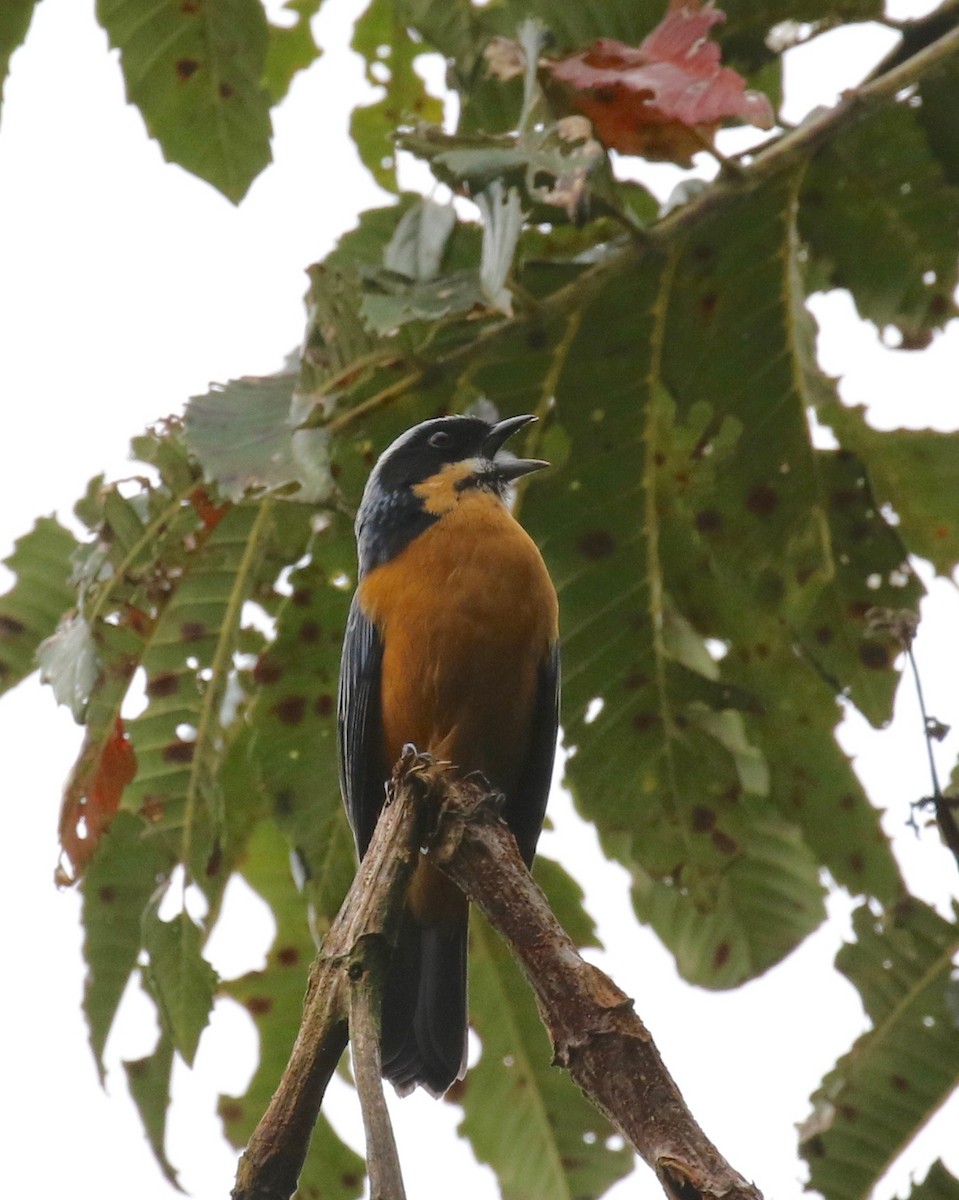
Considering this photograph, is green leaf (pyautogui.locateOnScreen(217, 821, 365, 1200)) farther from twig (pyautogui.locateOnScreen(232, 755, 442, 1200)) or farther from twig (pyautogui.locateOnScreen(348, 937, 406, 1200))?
twig (pyautogui.locateOnScreen(348, 937, 406, 1200))

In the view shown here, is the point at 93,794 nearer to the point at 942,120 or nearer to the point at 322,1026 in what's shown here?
the point at 322,1026

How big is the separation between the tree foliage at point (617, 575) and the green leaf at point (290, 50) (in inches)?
36.6

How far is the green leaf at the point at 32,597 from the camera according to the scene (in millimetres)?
4766

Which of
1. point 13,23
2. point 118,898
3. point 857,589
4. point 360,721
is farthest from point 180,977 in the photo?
point 13,23

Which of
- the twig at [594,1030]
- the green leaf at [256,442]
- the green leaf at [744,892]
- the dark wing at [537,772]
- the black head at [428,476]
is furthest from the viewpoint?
the black head at [428,476]

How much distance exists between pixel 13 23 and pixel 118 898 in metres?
2.45

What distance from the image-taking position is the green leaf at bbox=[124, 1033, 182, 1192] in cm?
452

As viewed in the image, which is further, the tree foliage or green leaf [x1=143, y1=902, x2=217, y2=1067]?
the tree foliage

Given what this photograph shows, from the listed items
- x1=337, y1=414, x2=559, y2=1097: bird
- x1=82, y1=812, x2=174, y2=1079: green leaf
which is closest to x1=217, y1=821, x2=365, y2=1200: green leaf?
x1=337, y1=414, x2=559, y2=1097: bird

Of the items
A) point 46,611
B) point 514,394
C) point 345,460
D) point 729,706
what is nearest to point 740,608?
point 729,706

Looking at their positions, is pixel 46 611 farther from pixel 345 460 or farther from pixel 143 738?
pixel 345 460

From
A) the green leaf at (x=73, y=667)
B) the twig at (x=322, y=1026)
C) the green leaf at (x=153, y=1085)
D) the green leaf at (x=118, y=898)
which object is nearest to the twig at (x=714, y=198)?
the green leaf at (x=73, y=667)

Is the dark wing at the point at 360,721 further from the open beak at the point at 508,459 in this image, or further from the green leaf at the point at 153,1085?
the green leaf at the point at 153,1085

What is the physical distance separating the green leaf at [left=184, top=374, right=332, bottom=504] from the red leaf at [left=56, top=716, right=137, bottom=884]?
890 millimetres
